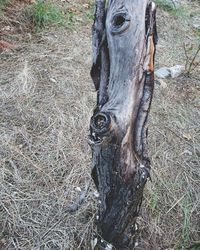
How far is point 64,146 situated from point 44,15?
181cm

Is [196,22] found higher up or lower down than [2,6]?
lower down

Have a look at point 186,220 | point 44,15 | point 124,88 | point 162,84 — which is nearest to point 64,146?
point 186,220

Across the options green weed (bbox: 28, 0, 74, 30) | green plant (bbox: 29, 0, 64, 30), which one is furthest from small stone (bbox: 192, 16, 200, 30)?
green plant (bbox: 29, 0, 64, 30)

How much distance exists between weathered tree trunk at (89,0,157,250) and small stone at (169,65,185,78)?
1.83 metres

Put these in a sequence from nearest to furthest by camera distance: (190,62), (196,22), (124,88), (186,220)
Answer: (124,88) → (186,220) → (190,62) → (196,22)

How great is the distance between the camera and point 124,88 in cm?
144

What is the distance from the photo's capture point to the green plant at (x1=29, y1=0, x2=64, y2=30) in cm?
358

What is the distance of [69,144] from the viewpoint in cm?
246

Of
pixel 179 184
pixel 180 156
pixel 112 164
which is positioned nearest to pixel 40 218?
pixel 112 164

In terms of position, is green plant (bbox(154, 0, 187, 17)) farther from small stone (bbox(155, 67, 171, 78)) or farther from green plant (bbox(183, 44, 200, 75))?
small stone (bbox(155, 67, 171, 78))

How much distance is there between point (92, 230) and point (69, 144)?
0.73m

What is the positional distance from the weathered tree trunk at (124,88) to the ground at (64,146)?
1.87 ft

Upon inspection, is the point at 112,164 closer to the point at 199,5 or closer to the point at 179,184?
the point at 179,184

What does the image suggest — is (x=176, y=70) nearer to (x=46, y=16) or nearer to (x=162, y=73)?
(x=162, y=73)
